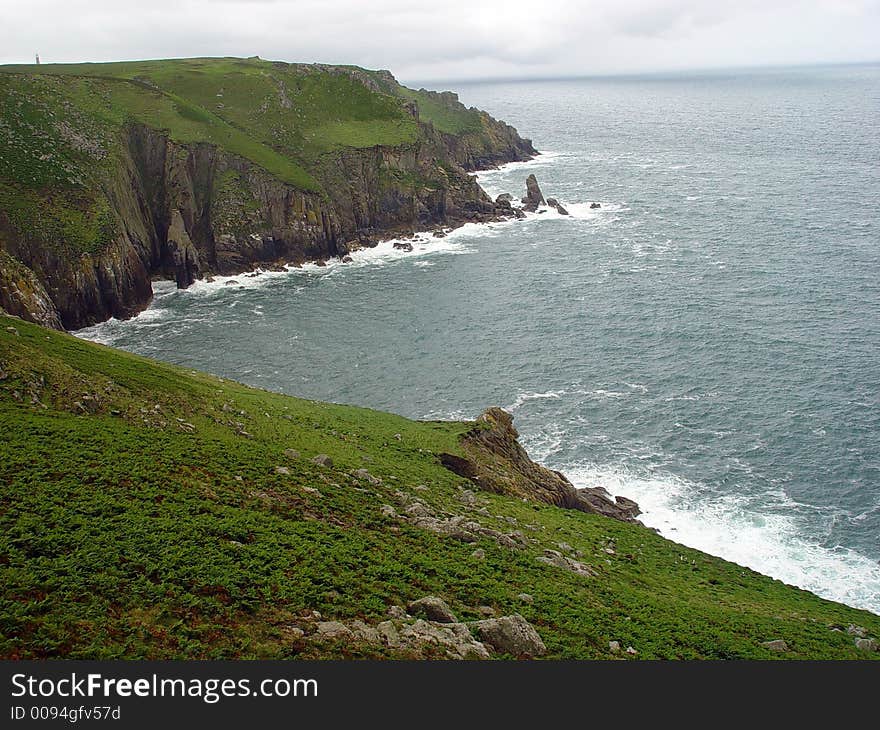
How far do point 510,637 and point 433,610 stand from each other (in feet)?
9.36

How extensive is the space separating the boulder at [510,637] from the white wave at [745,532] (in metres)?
30.2

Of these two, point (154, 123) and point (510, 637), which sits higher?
point (154, 123)

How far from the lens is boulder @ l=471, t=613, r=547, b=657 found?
22.3 metres

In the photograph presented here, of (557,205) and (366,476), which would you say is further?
(557,205)

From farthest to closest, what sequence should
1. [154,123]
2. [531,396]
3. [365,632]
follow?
[154,123] → [531,396] → [365,632]

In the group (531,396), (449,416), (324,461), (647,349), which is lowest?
(449,416)

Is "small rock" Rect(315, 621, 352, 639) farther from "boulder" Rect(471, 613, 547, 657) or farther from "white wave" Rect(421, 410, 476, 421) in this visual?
"white wave" Rect(421, 410, 476, 421)

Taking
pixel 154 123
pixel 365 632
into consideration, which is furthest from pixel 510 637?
pixel 154 123

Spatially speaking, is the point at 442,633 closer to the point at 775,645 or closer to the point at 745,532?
the point at 775,645

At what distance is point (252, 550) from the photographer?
81.9 ft

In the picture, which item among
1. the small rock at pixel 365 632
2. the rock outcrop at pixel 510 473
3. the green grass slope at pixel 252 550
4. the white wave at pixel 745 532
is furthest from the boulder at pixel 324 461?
the white wave at pixel 745 532

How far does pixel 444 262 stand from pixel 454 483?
83.1 meters

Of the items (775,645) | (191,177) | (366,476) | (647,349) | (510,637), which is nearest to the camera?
(510,637)

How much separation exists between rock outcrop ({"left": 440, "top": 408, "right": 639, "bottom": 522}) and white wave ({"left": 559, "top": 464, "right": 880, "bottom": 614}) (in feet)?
11.0
